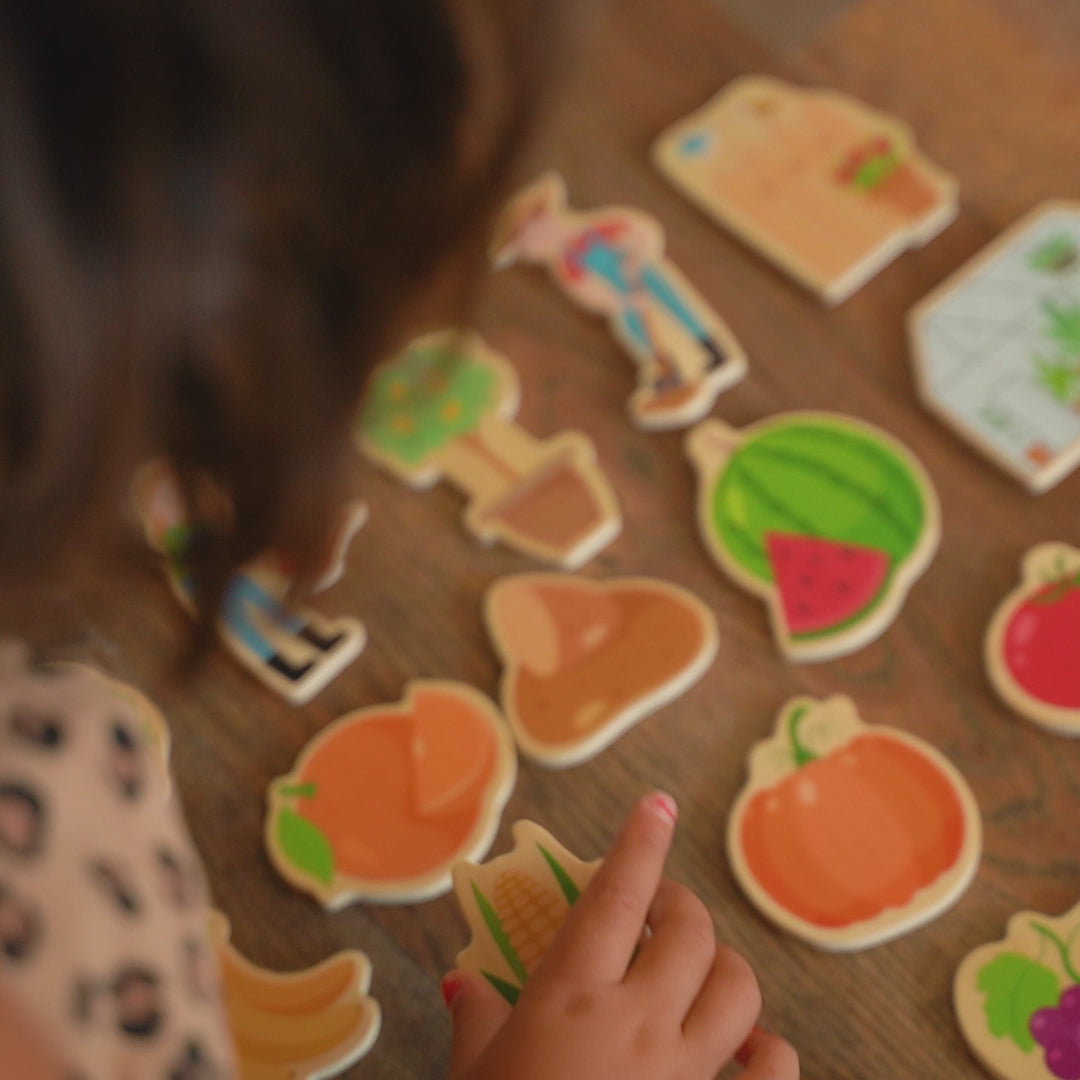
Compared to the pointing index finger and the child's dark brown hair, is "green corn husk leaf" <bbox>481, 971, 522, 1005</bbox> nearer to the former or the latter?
the pointing index finger

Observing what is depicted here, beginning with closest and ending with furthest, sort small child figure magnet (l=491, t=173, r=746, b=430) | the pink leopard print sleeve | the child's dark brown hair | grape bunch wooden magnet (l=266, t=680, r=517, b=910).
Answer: the child's dark brown hair < the pink leopard print sleeve < grape bunch wooden magnet (l=266, t=680, r=517, b=910) < small child figure magnet (l=491, t=173, r=746, b=430)

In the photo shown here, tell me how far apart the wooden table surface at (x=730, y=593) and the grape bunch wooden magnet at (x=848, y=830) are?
0.04 feet

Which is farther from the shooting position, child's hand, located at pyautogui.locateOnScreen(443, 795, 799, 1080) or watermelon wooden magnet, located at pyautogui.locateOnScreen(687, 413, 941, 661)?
watermelon wooden magnet, located at pyautogui.locateOnScreen(687, 413, 941, 661)

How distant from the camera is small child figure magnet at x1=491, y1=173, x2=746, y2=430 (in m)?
0.67

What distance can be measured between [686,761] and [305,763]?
186 millimetres

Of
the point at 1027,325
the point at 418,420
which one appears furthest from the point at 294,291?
the point at 1027,325

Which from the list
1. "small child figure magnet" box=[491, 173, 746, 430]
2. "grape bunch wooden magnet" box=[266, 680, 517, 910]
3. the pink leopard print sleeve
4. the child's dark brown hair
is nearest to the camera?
the child's dark brown hair

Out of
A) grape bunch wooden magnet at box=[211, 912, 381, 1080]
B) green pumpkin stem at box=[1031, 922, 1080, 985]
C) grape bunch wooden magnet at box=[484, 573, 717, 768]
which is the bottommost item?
green pumpkin stem at box=[1031, 922, 1080, 985]

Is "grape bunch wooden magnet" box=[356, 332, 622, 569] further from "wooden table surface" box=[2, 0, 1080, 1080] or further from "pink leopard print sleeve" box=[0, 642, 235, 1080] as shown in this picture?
"pink leopard print sleeve" box=[0, 642, 235, 1080]

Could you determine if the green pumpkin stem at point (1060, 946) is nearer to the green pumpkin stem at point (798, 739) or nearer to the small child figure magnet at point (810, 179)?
the green pumpkin stem at point (798, 739)

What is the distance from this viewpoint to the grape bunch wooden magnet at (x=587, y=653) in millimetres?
570

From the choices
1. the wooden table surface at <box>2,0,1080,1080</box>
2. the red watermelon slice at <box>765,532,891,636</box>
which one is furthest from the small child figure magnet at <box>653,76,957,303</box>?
the red watermelon slice at <box>765,532,891,636</box>

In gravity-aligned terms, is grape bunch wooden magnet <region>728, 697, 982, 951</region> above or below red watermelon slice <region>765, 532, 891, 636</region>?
below

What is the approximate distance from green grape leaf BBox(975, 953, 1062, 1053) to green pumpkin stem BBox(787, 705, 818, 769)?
0.38 ft
